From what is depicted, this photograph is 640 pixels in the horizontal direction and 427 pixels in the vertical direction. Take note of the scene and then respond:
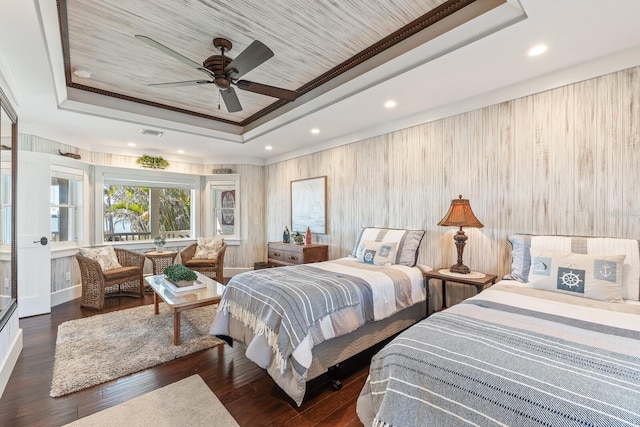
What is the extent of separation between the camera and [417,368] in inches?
46.2

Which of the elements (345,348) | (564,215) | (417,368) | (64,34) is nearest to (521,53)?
(564,215)

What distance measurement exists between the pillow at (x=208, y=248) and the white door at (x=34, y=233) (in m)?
2.16

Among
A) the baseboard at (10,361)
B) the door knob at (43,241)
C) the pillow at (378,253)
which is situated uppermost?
the door knob at (43,241)

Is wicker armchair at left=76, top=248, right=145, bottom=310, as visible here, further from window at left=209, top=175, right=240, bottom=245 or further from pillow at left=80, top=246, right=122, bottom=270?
window at left=209, top=175, right=240, bottom=245

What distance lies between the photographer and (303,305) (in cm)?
208

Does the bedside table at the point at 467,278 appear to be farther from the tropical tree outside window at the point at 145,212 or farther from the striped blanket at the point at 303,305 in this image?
the tropical tree outside window at the point at 145,212

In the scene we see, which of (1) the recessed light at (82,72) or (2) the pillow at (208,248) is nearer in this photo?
(1) the recessed light at (82,72)

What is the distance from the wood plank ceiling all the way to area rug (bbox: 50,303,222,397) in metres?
2.79

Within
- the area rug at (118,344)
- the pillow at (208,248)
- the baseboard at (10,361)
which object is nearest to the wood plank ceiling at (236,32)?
the baseboard at (10,361)

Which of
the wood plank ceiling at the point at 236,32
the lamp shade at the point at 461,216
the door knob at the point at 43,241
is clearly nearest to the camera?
the wood plank ceiling at the point at 236,32

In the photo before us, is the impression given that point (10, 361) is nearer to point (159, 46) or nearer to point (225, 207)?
point (159, 46)

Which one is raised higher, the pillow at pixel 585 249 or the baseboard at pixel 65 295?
the pillow at pixel 585 249

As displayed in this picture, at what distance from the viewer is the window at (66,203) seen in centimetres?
427

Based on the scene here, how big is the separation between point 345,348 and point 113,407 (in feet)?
5.59
